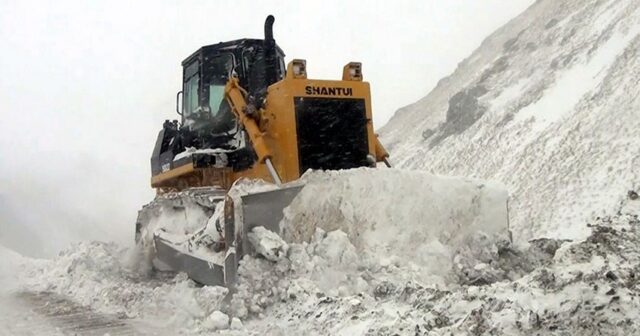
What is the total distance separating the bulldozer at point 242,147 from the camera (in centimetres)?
562

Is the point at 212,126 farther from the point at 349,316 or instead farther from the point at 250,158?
the point at 349,316

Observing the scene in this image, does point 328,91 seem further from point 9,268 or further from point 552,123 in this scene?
point 552,123

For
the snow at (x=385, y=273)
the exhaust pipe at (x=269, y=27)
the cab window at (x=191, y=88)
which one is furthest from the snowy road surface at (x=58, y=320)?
the exhaust pipe at (x=269, y=27)

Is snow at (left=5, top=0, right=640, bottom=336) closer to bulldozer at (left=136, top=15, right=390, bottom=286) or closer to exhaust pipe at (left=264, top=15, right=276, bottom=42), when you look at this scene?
bulldozer at (left=136, top=15, right=390, bottom=286)

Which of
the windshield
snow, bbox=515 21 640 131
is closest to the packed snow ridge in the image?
the windshield

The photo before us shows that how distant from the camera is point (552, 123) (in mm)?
19109

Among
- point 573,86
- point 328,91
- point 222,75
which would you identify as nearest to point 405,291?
point 328,91

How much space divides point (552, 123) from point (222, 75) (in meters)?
13.5

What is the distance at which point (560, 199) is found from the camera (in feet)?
47.3

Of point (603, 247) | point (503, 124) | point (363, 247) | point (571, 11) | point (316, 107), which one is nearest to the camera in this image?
point (603, 247)

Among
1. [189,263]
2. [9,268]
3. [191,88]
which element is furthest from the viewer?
[9,268]

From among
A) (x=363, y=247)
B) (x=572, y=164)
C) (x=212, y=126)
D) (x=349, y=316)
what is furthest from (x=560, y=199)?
(x=349, y=316)

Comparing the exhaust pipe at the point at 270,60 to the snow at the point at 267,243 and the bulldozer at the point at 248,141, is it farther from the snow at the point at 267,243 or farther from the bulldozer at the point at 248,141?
the snow at the point at 267,243

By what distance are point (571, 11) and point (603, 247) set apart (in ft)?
95.7
